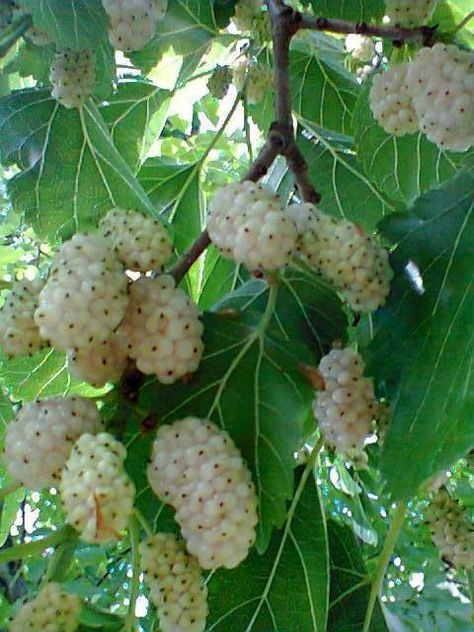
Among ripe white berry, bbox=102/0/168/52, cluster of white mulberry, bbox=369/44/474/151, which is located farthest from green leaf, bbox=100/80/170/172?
cluster of white mulberry, bbox=369/44/474/151

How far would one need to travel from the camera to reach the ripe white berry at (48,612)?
0.55 meters

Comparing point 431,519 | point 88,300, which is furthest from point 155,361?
point 431,519

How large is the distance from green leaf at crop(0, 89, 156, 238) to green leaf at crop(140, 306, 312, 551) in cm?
42

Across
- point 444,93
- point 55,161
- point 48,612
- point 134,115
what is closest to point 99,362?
point 48,612

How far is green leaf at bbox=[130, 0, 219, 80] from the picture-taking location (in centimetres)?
101

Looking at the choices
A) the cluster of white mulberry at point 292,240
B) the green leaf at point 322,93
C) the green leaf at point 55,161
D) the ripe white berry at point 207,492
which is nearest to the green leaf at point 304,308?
the cluster of white mulberry at point 292,240

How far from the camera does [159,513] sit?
66 cm

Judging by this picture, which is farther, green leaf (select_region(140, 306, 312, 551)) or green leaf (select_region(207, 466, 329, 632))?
green leaf (select_region(207, 466, 329, 632))

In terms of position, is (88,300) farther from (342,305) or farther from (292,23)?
(292,23)

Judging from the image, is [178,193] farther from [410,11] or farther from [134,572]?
[134,572]

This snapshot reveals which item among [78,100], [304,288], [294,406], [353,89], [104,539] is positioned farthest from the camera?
[353,89]

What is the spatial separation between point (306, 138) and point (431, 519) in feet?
1.83

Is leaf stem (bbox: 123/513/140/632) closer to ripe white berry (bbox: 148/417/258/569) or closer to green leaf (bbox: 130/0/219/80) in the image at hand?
ripe white berry (bbox: 148/417/258/569)

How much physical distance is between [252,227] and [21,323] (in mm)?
156
